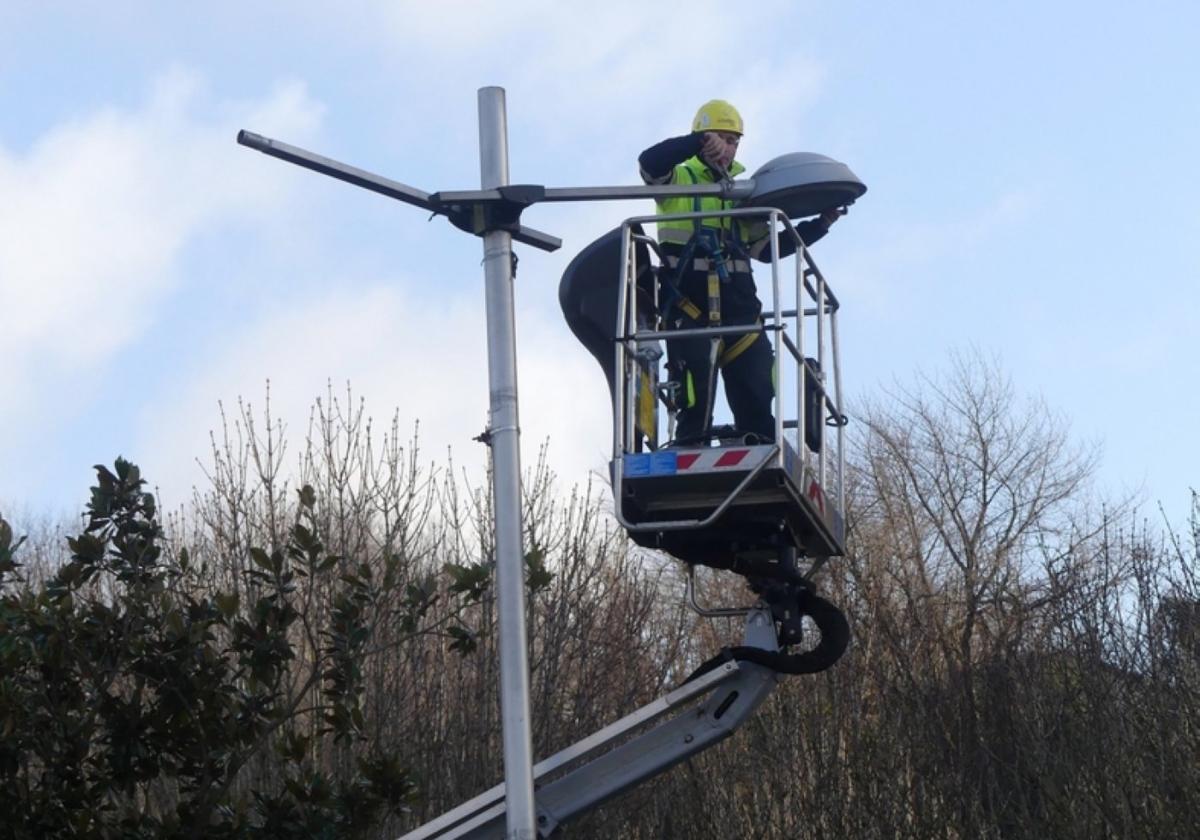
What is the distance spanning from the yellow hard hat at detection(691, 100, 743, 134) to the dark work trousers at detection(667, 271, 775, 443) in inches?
33.7

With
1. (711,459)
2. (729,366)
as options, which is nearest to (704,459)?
(711,459)

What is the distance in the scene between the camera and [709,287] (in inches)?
319

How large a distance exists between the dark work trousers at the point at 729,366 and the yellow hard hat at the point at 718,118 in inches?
33.7

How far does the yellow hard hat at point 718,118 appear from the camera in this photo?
8.57 m

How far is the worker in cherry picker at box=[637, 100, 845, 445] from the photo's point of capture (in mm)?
7969

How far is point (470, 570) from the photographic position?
896 centimetres

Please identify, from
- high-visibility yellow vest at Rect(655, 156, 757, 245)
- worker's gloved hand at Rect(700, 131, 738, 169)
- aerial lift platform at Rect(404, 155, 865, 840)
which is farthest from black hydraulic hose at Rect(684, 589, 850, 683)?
worker's gloved hand at Rect(700, 131, 738, 169)

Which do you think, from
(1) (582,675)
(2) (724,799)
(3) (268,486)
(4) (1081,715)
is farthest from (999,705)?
(3) (268,486)

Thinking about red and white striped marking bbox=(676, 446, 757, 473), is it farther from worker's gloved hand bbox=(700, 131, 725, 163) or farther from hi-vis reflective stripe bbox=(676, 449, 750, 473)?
worker's gloved hand bbox=(700, 131, 725, 163)

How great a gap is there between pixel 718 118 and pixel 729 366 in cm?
140

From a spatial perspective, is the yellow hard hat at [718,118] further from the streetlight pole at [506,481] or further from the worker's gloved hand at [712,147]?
the streetlight pole at [506,481]

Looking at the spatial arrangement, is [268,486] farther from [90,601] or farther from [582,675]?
[90,601]

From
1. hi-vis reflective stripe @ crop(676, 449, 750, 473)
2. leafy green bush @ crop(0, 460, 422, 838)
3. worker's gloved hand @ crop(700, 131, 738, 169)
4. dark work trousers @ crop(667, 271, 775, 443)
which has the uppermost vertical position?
worker's gloved hand @ crop(700, 131, 738, 169)

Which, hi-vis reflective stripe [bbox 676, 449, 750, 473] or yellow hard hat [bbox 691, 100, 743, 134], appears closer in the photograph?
hi-vis reflective stripe [bbox 676, 449, 750, 473]
